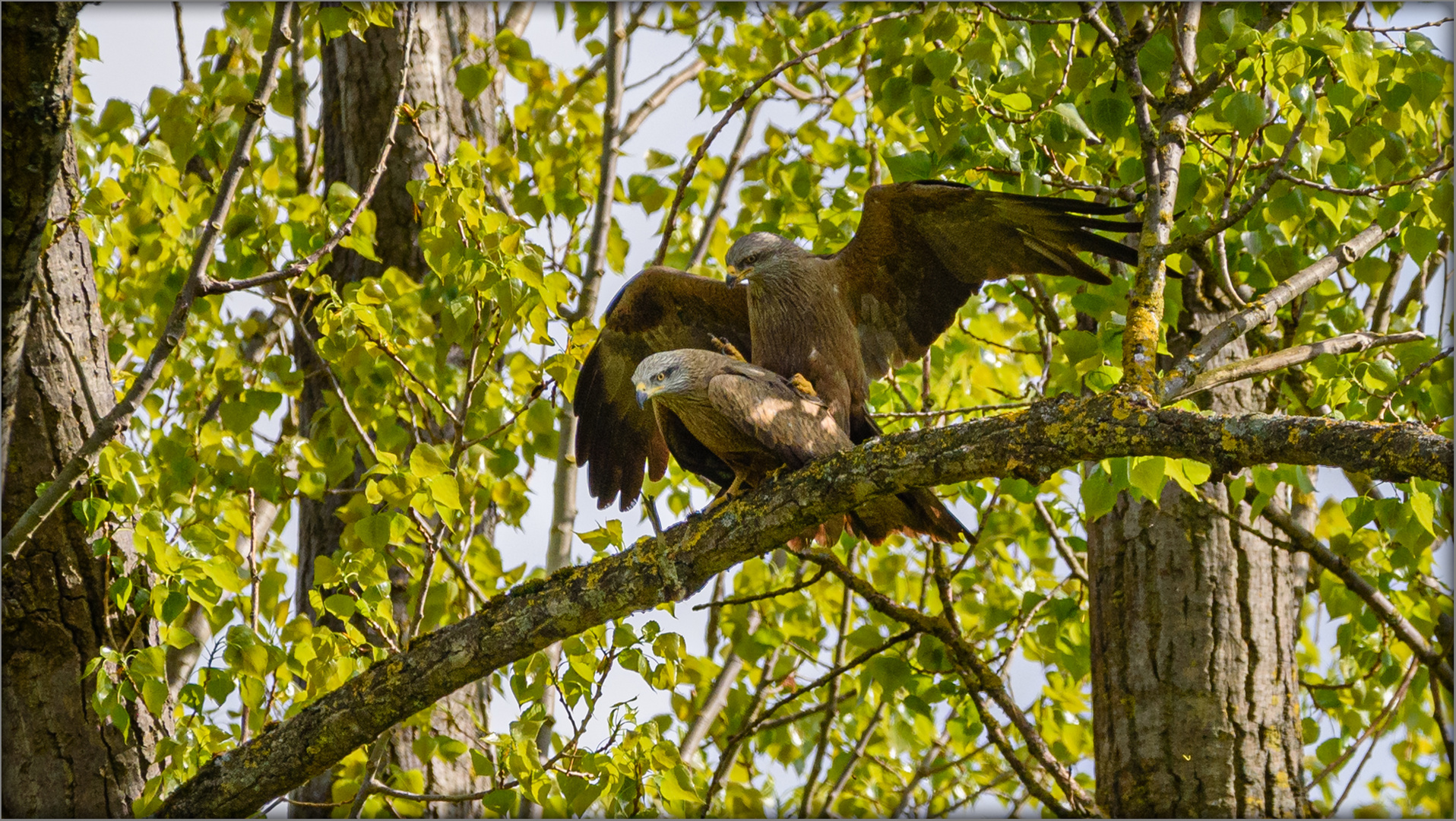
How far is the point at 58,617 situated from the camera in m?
3.68

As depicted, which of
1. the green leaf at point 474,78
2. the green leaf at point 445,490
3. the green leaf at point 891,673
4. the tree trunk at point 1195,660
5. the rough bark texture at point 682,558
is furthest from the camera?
the green leaf at point 474,78

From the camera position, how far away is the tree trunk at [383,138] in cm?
511

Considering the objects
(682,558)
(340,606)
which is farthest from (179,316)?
(682,558)

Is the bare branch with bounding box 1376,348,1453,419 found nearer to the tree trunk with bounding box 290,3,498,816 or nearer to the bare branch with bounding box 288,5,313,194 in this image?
the tree trunk with bounding box 290,3,498,816

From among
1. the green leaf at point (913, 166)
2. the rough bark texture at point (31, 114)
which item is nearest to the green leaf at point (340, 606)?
the rough bark texture at point (31, 114)

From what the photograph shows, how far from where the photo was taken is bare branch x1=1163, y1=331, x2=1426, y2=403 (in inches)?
106

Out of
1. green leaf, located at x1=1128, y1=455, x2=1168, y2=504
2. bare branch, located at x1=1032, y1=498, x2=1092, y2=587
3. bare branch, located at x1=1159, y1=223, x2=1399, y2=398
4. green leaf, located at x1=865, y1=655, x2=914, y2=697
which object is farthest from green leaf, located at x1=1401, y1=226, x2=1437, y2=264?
green leaf, located at x1=865, y1=655, x2=914, y2=697

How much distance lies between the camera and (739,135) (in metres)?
6.27

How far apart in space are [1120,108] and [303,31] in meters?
4.03

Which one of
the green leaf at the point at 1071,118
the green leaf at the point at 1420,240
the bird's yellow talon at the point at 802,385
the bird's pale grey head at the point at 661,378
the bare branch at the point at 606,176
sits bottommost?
the bird's pale grey head at the point at 661,378

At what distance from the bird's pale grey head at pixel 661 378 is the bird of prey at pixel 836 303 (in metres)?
0.31

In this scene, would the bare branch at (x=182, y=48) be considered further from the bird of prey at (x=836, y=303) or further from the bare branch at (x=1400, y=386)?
the bare branch at (x=1400, y=386)

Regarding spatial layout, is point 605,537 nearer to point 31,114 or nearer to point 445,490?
point 445,490

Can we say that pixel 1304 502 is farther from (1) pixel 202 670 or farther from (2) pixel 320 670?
(1) pixel 202 670
